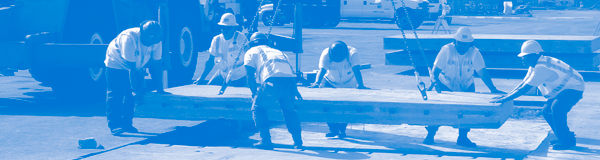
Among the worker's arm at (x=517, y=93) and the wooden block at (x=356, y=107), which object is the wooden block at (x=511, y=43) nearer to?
the wooden block at (x=356, y=107)

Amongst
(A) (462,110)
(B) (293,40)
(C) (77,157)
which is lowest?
(C) (77,157)

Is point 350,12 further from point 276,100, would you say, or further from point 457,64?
point 276,100

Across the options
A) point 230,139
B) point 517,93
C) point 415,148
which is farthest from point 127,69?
point 517,93

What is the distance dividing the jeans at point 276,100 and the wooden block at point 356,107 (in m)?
0.26

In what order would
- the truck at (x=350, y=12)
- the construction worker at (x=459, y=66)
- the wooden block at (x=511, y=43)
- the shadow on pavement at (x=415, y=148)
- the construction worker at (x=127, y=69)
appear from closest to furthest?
the shadow on pavement at (x=415, y=148) → the construction worker at (x=127, y=69) → the construction worker at (x=459, y=66) → the wooden block at (x=511, y=43) → the truck at (x=350, y=12)

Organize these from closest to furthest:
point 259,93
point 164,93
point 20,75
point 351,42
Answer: point 259,93 → point 164,93 → point 20,75 → point 351,42

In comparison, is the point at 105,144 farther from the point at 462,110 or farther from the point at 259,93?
the point at 462,110

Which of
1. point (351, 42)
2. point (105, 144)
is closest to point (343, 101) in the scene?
point (105, 144)

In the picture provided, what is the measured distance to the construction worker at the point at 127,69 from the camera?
25.7 feet

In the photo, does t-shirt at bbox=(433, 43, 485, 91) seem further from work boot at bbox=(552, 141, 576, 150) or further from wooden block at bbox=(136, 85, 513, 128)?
work boot at bbox=(552, 141, 576, 150)

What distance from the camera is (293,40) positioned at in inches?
439

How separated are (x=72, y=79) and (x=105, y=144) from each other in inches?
148

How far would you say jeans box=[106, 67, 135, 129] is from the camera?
7961 mm

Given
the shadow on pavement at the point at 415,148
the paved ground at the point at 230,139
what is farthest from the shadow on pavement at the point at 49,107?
the shadow on pavement at the point at 415,148
